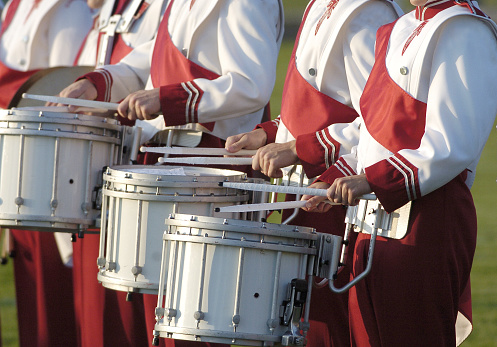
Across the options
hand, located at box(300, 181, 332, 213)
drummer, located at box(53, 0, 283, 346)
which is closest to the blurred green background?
drummer, located at box(53, 0, 283, 346)

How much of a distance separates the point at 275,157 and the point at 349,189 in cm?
61

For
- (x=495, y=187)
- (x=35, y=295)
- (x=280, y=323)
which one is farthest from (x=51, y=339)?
(x=495, y=187)

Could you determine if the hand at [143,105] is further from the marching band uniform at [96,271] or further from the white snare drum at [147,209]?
the marching band uniform at [96,271]

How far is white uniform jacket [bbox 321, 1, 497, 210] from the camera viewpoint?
8.40 feet

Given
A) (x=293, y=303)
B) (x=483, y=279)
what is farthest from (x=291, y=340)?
(x=483, y=279)

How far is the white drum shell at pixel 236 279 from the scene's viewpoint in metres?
2.62

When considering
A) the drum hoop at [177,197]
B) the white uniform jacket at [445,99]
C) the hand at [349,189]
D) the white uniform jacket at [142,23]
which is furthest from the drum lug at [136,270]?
the white uniform jacket at [142,23]

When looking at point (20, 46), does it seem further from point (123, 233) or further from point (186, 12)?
point (123, 233)

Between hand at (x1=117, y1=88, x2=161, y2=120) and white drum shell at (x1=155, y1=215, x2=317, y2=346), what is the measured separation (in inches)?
46.0

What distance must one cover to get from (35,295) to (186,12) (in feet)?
7.03

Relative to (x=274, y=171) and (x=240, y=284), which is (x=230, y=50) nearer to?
(x=274, y=171)

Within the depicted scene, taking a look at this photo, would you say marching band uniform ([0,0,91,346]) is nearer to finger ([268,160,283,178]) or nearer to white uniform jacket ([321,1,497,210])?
finger ([268,160,283,178])

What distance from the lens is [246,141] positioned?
139 inches

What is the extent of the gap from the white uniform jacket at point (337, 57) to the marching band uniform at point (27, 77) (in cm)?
236
